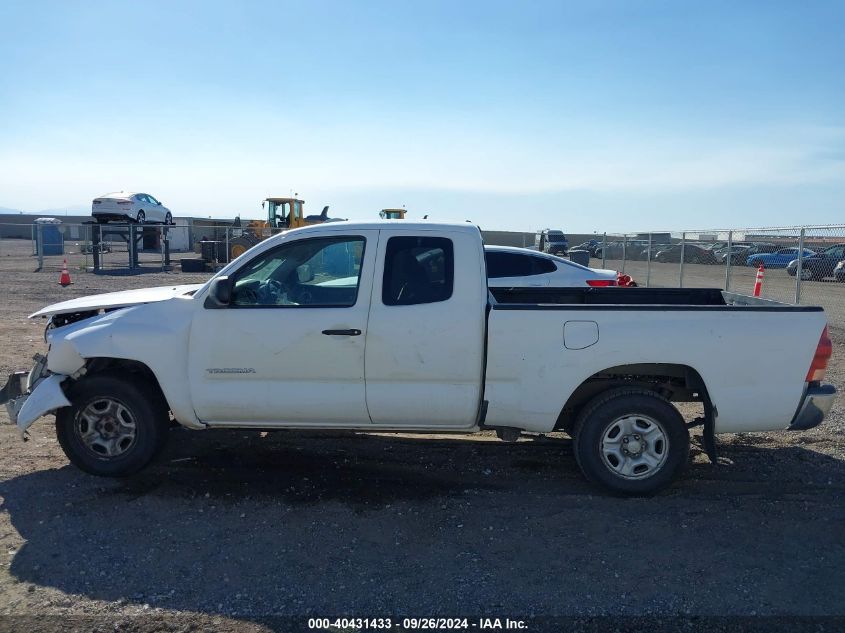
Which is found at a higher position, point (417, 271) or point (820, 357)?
point (417, 271)

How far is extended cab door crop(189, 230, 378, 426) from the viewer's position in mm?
5504

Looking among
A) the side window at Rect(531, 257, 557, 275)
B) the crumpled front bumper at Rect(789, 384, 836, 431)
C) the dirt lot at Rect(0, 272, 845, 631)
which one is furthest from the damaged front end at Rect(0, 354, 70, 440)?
the side window at Rect(531, 257, 557, 275)

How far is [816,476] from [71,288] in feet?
66.3

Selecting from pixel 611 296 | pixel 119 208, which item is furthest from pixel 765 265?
pixel 119 208

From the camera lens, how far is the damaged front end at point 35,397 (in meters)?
5.61

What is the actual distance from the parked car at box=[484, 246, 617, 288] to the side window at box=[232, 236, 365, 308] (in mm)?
5525

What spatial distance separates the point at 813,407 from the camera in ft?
18.1

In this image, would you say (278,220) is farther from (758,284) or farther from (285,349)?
(285,349)

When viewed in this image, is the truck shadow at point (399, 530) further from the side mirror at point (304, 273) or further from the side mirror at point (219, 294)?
the side mirror at point (304, 273)

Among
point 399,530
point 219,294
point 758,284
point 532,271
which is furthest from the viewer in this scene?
point 758,284

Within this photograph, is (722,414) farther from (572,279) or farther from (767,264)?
(767,264)

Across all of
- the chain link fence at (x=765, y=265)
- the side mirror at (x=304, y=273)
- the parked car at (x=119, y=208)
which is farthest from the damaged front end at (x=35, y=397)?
the parked car at (x=119, y=208)

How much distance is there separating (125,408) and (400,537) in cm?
245

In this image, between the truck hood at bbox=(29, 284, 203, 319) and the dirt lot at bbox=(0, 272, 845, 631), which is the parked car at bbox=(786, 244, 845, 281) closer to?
the dirt lot at bbox=(0, 272, 845, 631)
